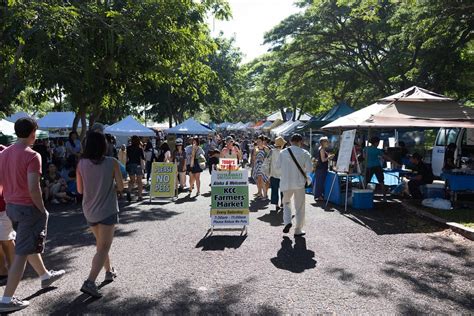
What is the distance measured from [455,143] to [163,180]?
956cm

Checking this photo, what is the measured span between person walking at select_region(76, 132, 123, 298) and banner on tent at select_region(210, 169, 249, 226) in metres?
3.34

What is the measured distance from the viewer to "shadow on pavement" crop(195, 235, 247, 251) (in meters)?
6.93

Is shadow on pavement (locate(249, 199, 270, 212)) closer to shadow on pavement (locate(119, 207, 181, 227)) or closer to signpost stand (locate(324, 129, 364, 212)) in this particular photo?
signpost stand (locate(324, 129, 364, 212))

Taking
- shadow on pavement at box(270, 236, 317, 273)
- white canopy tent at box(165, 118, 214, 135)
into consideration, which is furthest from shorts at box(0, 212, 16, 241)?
white canopy tent at box(165, 118, 214, 135)

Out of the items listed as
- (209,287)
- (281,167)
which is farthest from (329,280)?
(281,167)

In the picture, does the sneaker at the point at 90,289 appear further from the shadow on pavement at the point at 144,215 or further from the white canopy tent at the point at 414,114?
the white canopy tent at the point at 414,114

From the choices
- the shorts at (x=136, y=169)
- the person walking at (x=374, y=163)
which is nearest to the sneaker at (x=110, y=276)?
the shorts at (x=136, y=169)

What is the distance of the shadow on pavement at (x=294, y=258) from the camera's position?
19.1 feet

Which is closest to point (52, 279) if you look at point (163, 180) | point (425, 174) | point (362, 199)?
point (163, 180)

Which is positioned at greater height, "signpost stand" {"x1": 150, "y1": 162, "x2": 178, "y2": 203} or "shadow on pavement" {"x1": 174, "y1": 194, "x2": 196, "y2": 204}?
"signpost stand" {"x1": 150, "y1": 162, "x2": 178, "y2": 203}

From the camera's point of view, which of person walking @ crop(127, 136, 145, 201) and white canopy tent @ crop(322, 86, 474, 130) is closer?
white canopy tent @ crop(322, 86, 474, 130)

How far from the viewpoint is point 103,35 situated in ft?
34.1

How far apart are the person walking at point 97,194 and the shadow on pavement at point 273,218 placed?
4.59 metres

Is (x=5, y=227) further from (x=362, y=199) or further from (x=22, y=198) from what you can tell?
(x=362, y=199)
